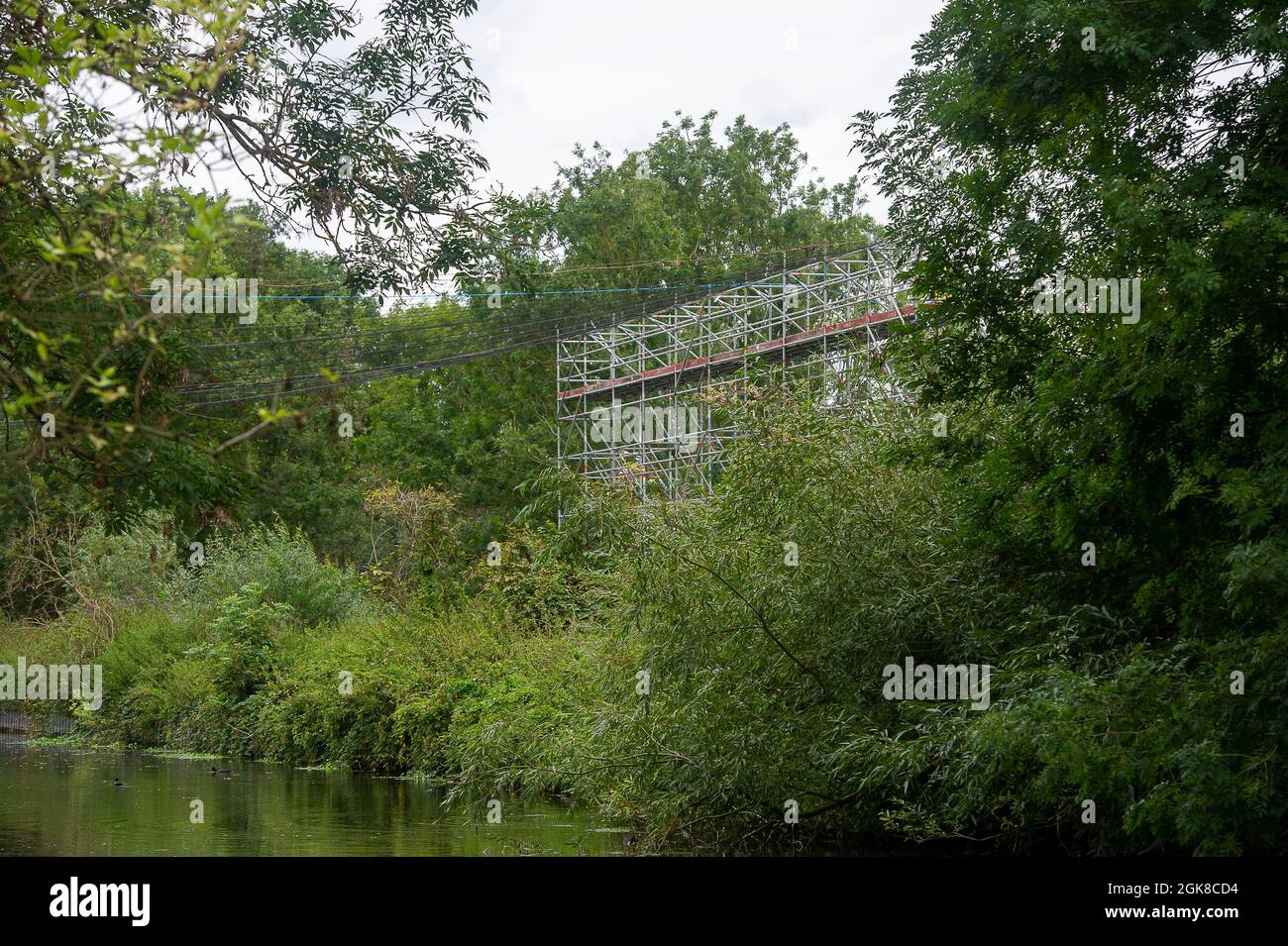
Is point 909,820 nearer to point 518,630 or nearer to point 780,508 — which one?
point 780,508

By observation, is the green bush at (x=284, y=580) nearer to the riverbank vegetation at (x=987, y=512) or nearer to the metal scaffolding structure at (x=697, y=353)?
the metal scaffolding structure at (x=697, y=353)

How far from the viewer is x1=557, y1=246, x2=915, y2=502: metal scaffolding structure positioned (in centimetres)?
2986

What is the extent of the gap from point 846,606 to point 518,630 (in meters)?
9.27

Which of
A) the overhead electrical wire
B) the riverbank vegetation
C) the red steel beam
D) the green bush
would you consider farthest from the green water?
the red steel beam

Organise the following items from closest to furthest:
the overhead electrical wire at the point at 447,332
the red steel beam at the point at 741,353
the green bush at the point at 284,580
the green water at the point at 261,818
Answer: the green water at the point at 261,818 < the green bush at the point at 284,580 < the red steel beam at the point at 741,353 < the overhead electrical wire at the point at 447,332

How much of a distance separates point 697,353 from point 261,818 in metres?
22.3

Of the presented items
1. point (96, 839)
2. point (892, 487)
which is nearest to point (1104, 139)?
point (892, 487)

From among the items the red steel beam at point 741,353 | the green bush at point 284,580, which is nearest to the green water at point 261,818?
the green bush at point 284,580

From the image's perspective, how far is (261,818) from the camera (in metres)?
14.8

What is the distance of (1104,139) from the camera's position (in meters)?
10.3

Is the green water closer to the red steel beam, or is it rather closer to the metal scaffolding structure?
the metal scaffolding structure

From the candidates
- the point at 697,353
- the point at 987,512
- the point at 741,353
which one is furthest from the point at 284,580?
the point at 987,512

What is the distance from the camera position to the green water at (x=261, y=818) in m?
12.5

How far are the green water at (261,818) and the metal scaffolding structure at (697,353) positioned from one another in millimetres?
10238
